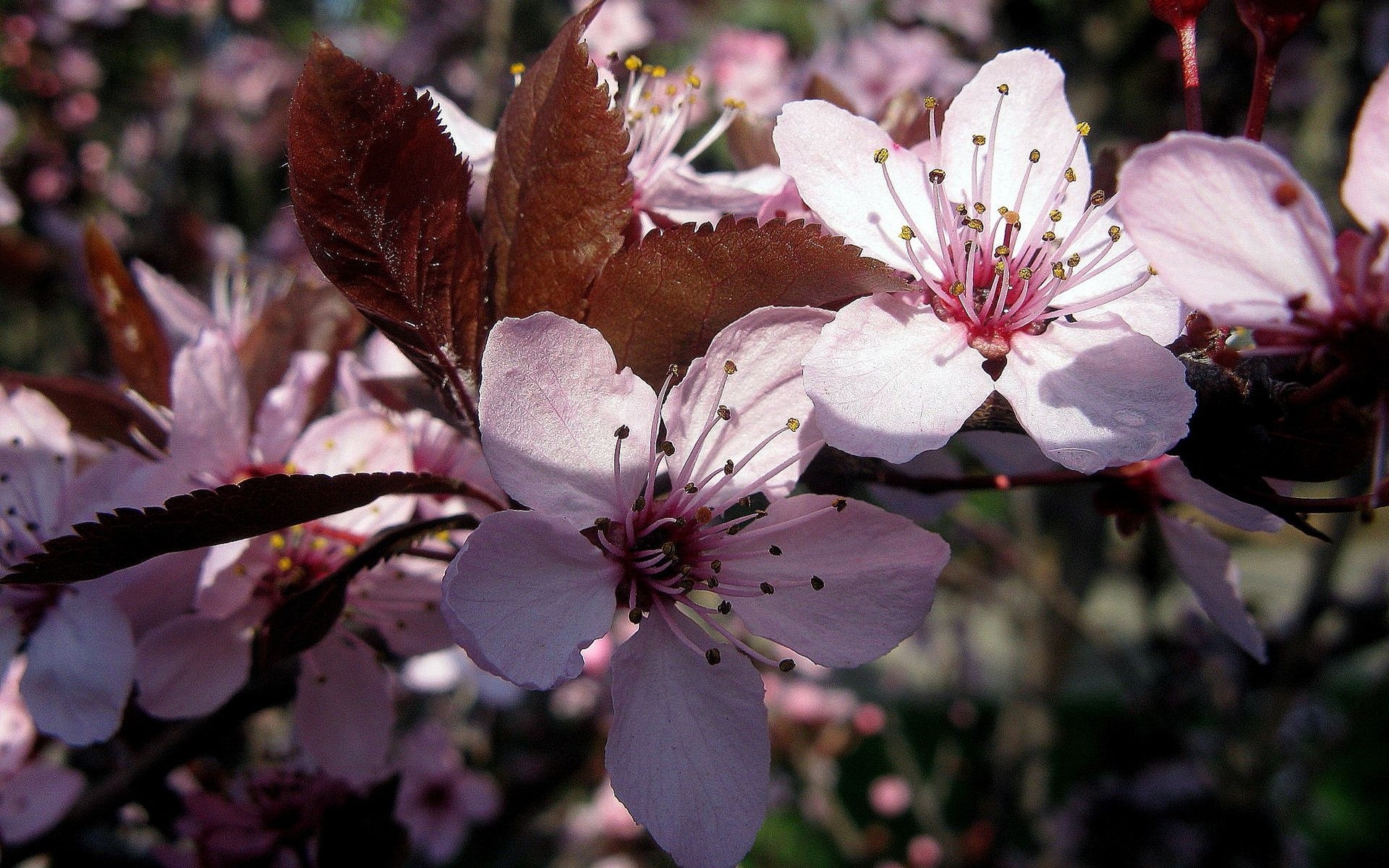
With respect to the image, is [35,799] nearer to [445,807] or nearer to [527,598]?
[527,598]

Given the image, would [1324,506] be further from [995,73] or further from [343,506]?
[343,506]

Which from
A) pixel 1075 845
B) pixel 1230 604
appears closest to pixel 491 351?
pixel 1230 604

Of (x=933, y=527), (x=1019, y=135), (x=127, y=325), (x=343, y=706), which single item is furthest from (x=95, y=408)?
(x=933, y=527)

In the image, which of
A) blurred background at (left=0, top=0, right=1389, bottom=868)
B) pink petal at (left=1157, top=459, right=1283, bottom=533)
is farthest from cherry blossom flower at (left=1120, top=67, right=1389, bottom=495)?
blurred background at (left=0, top=0, right=1389, bottom=868)

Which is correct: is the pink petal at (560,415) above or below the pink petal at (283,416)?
above

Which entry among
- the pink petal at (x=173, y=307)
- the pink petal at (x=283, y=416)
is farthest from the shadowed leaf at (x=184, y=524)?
the pink petal at (x=173, y=307)

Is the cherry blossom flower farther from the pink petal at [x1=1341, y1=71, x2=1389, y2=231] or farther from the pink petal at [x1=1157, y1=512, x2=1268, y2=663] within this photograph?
the pink petal at [x1=1157, y1=512, x2=1268, y2=663]

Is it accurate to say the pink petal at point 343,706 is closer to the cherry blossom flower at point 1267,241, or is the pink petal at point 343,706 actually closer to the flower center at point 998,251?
the flower center at point 998,251
